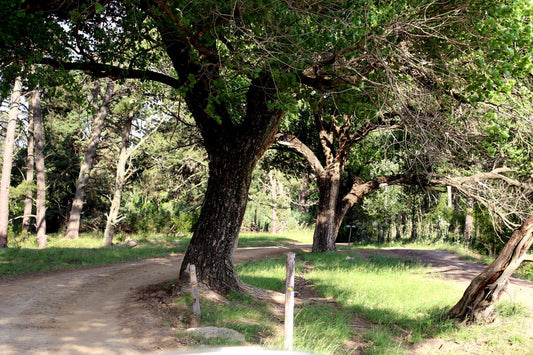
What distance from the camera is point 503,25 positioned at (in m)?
6.10

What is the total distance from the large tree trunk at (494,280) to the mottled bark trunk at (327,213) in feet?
36.0

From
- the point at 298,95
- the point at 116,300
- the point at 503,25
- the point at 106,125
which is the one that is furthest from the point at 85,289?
the point at 106,125

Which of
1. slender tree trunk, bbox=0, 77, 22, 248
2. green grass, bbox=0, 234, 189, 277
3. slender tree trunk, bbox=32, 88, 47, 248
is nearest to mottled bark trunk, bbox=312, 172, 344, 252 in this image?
green grass, bbox=0, 234, 189, 277

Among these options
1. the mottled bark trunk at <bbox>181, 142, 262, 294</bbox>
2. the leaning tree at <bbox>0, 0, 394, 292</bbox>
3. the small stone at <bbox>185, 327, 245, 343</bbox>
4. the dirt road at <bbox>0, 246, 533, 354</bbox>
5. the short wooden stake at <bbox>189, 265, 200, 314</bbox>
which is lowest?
the dirt road at <bbox>0, 246, 533, 354</bbox>

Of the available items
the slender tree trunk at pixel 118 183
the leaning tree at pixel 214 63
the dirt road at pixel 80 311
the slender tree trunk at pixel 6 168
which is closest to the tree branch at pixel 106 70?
the leaning tree at pixel 214 63

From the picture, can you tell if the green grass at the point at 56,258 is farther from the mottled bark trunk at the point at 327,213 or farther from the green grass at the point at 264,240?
the green grass at the point at 264,240

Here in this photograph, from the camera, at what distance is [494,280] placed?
7.55 metres

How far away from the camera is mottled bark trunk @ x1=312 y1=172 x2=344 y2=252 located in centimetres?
1872

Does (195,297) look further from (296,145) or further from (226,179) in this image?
(296,145)

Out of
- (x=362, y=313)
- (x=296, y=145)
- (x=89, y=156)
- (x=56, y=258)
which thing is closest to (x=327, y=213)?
(x=296, y=145)

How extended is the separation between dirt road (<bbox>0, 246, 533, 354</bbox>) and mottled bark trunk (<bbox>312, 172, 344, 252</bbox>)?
597cm

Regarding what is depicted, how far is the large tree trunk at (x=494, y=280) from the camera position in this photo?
24.4 ft

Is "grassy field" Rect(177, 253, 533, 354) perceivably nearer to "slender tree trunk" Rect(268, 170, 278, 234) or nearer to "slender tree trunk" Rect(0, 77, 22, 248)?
"slender tree trunk" Rect(0, 77, 22, 248)

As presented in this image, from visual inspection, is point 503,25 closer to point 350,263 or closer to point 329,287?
point 329,287
